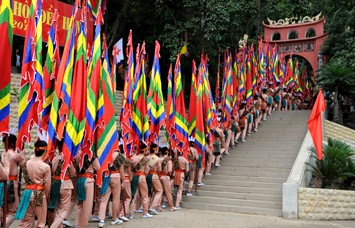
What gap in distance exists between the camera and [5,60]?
599cm

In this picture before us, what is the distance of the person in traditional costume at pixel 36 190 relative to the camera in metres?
6.03

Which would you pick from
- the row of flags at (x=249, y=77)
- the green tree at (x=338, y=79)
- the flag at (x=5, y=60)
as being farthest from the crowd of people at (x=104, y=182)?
the green tree at (x=338, y=79)

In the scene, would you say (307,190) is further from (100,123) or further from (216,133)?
(100,123)

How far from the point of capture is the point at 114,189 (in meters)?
8.09

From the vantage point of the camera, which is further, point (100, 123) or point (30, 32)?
point (100, 123)

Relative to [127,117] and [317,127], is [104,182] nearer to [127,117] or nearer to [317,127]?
[127,117]

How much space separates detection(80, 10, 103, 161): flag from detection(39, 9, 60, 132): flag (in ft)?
2.30

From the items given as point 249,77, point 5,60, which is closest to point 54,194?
point 5,60

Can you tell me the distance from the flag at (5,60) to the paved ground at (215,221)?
317cm

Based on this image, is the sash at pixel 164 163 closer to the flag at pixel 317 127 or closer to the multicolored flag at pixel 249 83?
the flag at pixel 317 127

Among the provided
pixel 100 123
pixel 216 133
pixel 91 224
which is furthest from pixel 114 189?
pixel 216 133

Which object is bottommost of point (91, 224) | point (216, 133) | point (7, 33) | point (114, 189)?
point (91, 224)

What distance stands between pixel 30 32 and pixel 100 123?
2109 mm

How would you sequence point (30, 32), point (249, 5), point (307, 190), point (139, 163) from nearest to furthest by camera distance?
point (30, 32) → point (139, 163) → point (307, 190) → point (249, 5)
